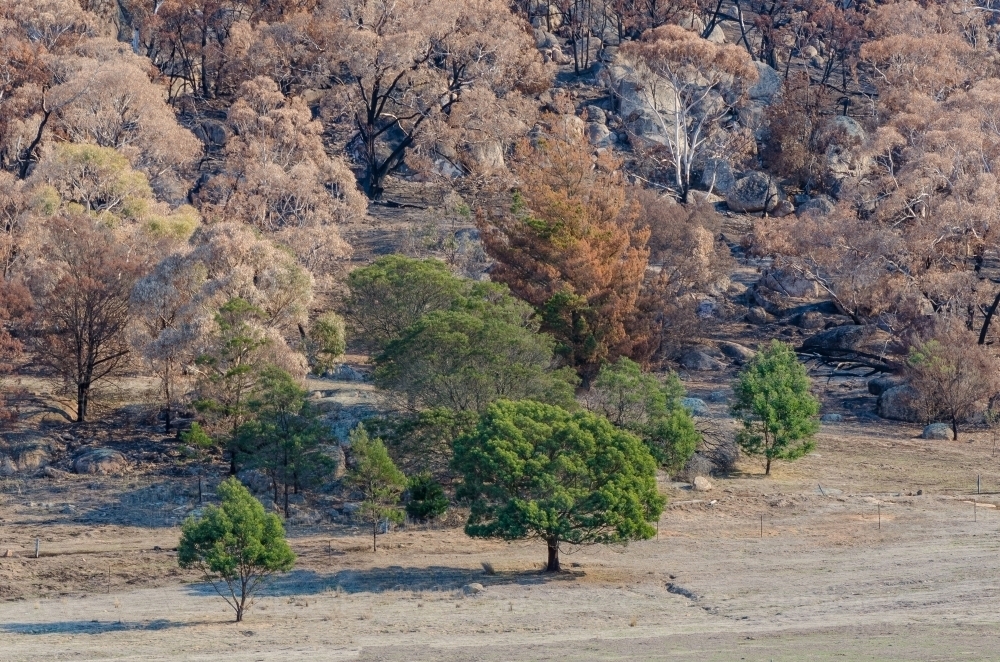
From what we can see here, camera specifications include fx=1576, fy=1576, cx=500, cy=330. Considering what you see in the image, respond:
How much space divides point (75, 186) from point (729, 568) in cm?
3146

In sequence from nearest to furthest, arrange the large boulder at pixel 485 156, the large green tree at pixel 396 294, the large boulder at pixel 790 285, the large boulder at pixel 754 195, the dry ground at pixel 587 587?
the dry ground at pixel 587 587, the large green tree at pixel 396 294, the large boulder at pixel 790 285, the large boulder at pixel 485 156, the large boulder at pixel 754 195

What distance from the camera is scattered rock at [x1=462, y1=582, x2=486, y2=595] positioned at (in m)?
34.7

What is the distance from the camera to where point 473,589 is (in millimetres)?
34812

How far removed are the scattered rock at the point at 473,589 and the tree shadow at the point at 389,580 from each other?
10.9 inches

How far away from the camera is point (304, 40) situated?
74.6 meters

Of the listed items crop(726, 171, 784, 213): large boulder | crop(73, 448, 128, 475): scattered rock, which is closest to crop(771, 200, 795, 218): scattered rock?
crop(726, 171, 784, 213): large boulder

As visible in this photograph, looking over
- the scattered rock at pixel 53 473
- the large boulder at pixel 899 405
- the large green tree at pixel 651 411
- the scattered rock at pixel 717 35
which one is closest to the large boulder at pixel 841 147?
the scattered rock at pixel 717 35

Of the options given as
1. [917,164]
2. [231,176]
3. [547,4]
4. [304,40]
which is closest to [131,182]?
[231,176]

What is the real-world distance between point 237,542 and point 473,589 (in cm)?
548

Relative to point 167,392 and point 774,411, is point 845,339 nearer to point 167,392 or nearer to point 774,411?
point 774,411

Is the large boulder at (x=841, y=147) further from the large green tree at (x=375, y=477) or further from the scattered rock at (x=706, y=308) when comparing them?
the large green tree at (x=375, y=477)

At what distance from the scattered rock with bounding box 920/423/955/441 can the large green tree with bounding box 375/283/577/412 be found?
1328 centimetres

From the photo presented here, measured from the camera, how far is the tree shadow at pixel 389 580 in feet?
116

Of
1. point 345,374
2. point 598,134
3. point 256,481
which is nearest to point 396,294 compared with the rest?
point 345,374
